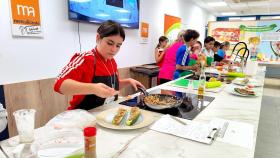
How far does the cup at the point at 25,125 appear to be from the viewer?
79 centimetres

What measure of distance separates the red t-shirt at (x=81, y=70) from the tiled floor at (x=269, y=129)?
1.73m

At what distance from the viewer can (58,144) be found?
77cm

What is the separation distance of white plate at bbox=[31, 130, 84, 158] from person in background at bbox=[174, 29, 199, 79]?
2.21 m

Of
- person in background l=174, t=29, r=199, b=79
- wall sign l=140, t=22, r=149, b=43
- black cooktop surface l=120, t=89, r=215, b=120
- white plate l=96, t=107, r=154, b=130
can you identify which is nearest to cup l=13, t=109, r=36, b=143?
white plate l=96, t=107, r=154, b=130

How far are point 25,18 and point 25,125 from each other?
1671 millimetres

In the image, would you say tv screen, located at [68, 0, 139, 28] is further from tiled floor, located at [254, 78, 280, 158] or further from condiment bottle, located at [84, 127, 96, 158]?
tiled floor, located at [254, 78, 280, 158]

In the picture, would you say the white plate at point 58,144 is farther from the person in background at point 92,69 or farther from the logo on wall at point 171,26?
the logo on wall at point 171,26

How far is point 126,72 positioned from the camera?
373 cm

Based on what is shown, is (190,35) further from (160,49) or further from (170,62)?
(160,49)

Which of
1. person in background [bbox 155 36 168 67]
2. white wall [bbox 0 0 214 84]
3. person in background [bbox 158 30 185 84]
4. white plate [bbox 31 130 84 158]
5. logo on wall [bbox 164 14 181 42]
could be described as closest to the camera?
white plate [bbox 31 130 84 158]

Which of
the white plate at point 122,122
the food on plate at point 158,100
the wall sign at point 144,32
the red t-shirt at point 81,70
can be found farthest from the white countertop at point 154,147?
the wall sign at point 144,32

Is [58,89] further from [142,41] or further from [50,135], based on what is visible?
[142,41]

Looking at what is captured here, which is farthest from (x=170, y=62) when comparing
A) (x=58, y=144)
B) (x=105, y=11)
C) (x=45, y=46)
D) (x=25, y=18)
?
(x=58, y=144)

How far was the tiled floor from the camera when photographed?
6.79ft
